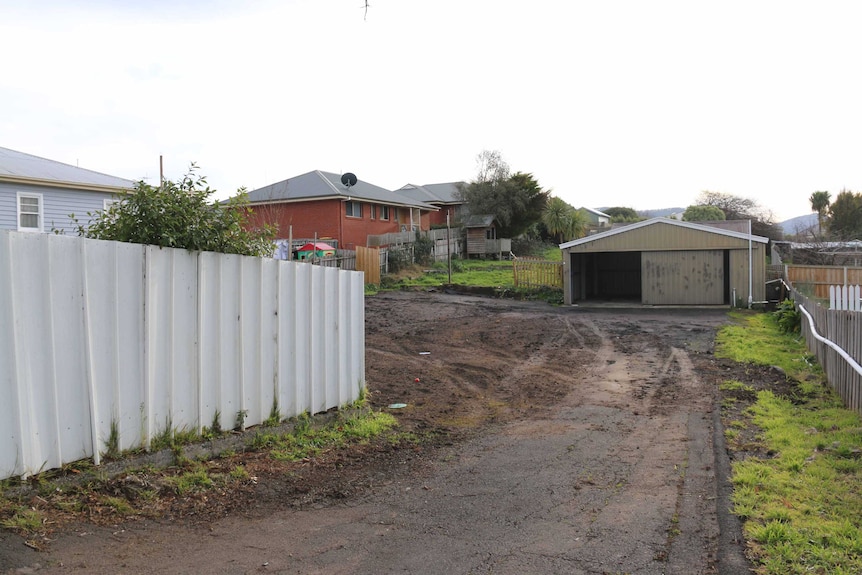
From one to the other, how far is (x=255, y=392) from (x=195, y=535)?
7.99 feet

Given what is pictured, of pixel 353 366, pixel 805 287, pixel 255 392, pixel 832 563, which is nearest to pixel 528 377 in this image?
pixel 353 366

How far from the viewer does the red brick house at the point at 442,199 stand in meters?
53.3

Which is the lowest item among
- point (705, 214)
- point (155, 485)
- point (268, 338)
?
point (155, 485)

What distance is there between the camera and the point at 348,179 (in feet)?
128

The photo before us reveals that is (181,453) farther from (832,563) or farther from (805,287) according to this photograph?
(805,287)

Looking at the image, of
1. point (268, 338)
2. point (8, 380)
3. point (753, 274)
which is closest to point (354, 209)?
point (753, 274)

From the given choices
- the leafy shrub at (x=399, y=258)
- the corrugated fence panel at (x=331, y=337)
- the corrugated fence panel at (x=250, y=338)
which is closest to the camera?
the corrugated fence panel at (x=250, y=338)

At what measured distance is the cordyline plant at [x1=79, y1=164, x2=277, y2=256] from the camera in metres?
6.15

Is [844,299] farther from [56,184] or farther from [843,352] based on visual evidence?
[56,184]

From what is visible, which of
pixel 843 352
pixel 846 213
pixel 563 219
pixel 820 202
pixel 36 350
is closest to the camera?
pixel 36 350

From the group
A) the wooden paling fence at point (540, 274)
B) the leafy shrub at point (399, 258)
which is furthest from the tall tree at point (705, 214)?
the wooden paling fence at point (540, 274)

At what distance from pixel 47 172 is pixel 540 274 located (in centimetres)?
1964

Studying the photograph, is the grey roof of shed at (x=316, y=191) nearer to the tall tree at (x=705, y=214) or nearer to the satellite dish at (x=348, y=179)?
the satellite dish at (x=348, y=179)

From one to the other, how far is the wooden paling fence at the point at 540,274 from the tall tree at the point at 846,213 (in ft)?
144
